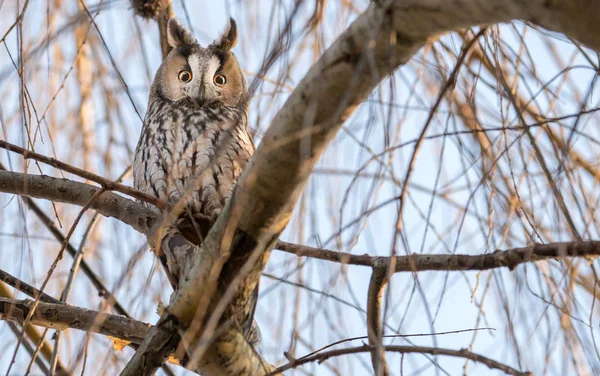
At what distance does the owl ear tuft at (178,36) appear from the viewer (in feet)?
11.2

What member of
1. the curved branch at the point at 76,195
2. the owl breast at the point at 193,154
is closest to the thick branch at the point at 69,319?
the curved branch at the point at 76,195

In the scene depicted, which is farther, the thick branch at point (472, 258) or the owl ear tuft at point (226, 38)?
the owl ear tuft at point (226, 38)

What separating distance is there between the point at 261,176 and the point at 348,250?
0.29 m

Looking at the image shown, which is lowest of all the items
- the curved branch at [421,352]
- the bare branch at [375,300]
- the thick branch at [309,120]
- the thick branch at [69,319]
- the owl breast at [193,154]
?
the curved branch at [421,352]

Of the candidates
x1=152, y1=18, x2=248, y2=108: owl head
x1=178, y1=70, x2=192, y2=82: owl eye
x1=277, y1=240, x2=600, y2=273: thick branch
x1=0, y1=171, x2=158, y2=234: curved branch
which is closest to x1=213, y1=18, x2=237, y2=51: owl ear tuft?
x1=152, y1=18, x2=248, y2=108: owl head

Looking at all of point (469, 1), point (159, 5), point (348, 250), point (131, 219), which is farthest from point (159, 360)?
point (159, 5)

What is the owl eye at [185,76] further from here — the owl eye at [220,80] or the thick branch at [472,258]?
the thick branch at [472,258]

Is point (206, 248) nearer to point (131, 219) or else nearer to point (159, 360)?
point (159, 360)

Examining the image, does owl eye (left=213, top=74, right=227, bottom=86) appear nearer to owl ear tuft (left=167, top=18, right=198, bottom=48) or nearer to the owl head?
the owl head

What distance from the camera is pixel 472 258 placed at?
162 centimetres

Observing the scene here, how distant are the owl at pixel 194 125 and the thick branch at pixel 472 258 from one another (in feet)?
2.32

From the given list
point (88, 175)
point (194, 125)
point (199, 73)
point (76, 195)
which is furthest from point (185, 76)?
point (88, 175)

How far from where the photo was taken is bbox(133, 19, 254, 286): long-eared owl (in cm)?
284

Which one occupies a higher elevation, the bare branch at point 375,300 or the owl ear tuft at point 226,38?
the owl ear tuft at point 226,38
